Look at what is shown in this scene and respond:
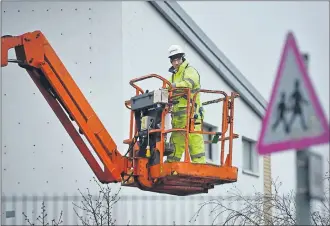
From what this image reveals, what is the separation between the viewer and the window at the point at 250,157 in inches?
778

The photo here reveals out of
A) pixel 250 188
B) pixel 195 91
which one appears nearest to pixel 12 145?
pixel 195 91

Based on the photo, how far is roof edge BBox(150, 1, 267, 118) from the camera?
1571 cm

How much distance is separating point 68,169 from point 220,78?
5.55m

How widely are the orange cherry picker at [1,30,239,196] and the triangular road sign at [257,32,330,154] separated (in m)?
4.40

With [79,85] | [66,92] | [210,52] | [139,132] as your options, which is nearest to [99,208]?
[139,132]

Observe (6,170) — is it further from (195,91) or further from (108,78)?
(195,91)

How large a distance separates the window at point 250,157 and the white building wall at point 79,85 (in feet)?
17.3

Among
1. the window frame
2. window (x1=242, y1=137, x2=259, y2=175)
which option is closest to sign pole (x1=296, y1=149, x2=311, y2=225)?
the window frame

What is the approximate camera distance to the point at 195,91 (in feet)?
32.7

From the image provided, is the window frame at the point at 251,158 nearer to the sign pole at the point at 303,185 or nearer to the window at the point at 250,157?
the window at the point at 250,157

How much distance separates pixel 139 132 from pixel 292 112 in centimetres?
516

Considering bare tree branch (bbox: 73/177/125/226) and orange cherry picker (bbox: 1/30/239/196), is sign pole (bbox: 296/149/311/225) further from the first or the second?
bare tree branch (bbox: 73/177/125/226)

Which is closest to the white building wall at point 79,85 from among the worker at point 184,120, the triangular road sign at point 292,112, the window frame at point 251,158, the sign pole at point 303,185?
the worker at point 184,120

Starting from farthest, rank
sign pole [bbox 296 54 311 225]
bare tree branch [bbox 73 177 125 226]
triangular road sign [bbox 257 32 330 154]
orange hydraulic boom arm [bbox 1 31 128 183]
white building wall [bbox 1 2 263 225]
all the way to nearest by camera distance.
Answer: white building wall [bbox 1 2 263 225] → bare tree branch [bbox 73 177 125 226] → orange hydraulic boom arm [bbox 1 31 128 183] → triangular road sign [bbox 257 32 330 154] → sign pole [bbox 296 54 311 225]
